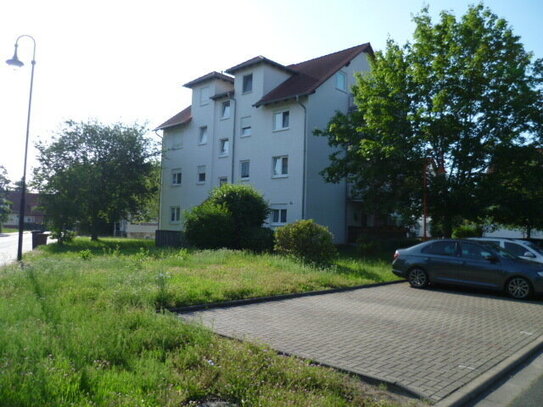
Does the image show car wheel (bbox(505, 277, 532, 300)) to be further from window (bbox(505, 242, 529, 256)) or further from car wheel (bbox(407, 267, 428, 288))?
window (bbox(505, 242, 529, 256))

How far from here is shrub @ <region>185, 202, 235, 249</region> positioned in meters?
19.9

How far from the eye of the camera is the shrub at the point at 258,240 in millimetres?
20125

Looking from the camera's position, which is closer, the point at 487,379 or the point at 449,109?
the point at 487,379

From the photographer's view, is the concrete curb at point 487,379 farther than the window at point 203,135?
No

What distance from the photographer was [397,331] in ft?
23.0

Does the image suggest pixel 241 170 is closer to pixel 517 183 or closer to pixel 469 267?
pixel 517 183

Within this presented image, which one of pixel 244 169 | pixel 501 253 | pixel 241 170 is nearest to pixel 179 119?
pixel 241 170

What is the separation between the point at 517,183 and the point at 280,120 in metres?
14.3

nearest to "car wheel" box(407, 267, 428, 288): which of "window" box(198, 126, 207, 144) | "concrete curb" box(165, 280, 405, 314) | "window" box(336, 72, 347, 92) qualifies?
"concrete curb" box(165, 280, 405, 314)

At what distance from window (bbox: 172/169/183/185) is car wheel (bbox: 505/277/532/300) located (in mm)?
28688

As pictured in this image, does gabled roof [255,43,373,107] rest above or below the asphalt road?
above

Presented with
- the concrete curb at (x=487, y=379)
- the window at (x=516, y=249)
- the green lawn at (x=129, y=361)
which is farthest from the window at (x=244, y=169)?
the concrete curb at (x=487, y=379)

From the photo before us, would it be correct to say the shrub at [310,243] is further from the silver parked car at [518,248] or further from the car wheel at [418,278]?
the silver parked car at [518,248]

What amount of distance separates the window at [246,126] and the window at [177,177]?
792 centimetres
